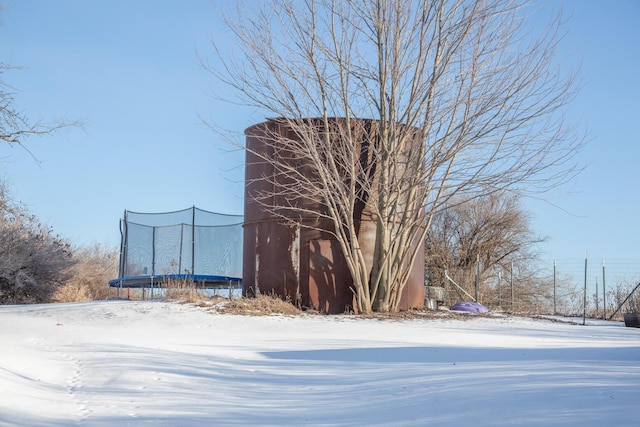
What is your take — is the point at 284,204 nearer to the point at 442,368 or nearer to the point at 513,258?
the point at 442,368

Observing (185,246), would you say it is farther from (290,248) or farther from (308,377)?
(308,377)

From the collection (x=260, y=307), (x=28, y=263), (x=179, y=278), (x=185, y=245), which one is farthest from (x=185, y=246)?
(x=260, y=307)

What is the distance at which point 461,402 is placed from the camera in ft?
16.3

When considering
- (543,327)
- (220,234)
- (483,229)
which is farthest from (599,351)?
(483,229)

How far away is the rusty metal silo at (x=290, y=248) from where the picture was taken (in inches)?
574

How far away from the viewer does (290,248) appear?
1471cm

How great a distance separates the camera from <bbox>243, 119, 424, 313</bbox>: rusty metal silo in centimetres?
1457

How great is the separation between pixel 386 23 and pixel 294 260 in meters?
5.18

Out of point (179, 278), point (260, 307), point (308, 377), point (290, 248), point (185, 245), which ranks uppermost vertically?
point (185, 245)

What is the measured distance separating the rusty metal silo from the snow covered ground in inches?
129

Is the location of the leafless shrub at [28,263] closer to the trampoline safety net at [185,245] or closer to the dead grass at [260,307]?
the trampoline safety net at [185,245]

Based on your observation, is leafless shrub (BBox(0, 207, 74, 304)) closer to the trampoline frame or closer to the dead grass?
the trampoline frame

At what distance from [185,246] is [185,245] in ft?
0.11

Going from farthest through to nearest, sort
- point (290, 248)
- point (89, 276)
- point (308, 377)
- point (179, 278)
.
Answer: point (89, 276)
point (179, 278)
point (290, 248)
point (308, 377)
